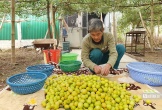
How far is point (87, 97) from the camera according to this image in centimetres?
196

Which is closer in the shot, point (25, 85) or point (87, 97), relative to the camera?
point (87, 97)

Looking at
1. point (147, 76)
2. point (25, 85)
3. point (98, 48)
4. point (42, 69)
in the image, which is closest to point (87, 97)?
point (25, 85)

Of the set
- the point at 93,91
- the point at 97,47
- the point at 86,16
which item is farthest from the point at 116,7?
Result: the point at 93,91

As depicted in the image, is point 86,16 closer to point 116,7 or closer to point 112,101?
point 116,7

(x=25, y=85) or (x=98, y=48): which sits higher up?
(x=98, y=48)

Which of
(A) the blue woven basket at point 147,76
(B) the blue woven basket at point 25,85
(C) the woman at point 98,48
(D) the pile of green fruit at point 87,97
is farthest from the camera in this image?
(C) the woman at point 98,48

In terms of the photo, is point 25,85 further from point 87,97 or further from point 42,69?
point 42,69

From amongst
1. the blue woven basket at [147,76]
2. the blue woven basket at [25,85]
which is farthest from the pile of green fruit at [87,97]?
the blue woven basket at [147,76]

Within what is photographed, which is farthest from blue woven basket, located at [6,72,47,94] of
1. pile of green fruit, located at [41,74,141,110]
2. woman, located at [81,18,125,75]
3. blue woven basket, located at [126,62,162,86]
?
blue woven basket, located at [126,62,162,86]

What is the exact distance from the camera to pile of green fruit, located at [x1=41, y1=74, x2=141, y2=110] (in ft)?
6.00

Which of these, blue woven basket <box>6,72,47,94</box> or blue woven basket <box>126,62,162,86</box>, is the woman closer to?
blue woven basket <box>126,62,162,86</box>

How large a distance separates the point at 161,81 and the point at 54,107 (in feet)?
5.11

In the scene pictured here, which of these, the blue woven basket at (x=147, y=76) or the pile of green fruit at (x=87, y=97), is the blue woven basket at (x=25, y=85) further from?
the blue woven basket at (x=147, y=76)

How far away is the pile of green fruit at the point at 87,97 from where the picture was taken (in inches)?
72.1
